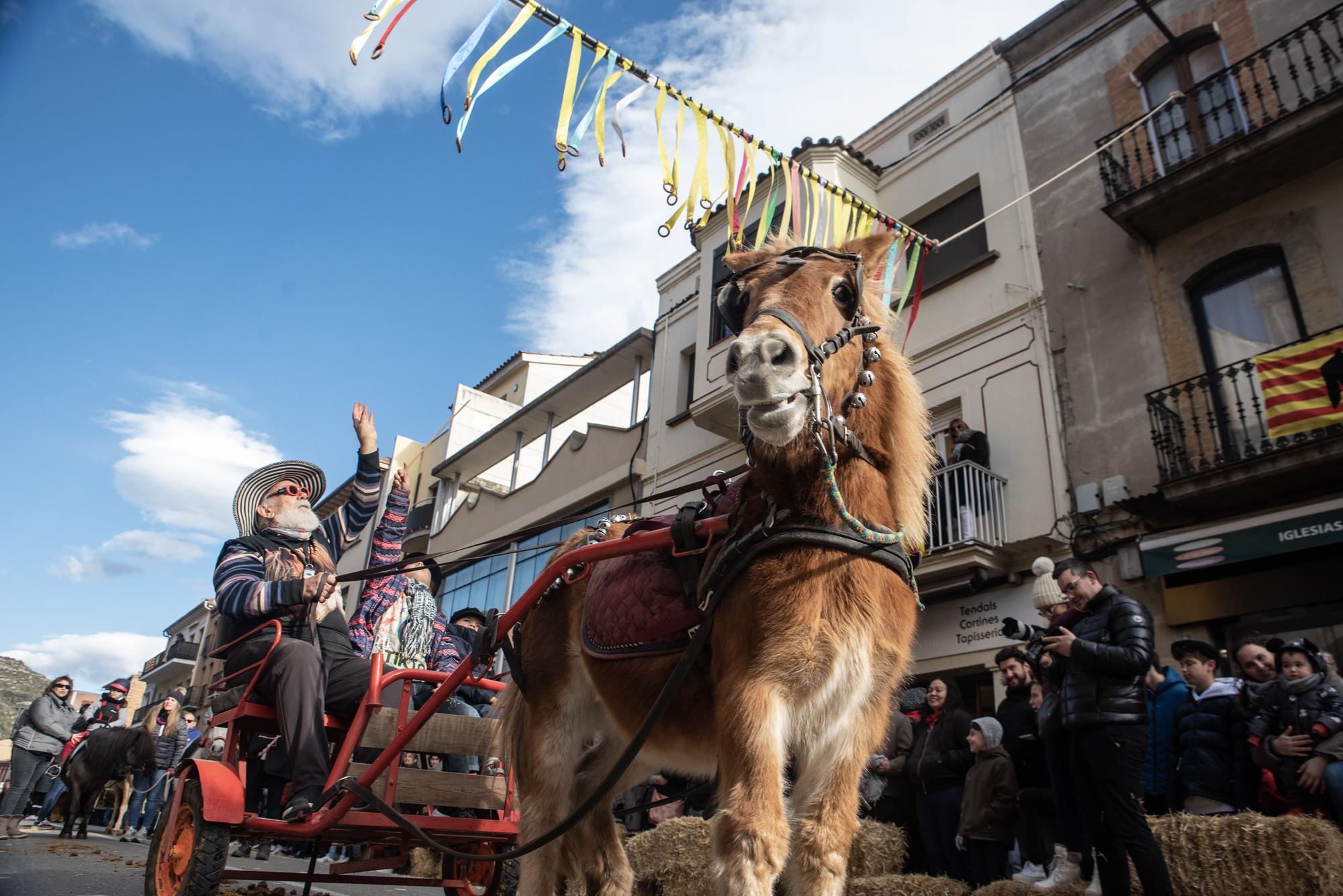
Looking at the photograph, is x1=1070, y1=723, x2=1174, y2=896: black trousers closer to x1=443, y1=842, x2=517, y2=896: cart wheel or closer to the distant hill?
x1=443, y1=842, x2=517, y2=896: cart wheel

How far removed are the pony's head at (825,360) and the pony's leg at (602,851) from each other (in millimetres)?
1835

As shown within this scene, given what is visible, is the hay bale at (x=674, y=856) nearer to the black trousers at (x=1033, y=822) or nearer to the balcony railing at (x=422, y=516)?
the black trousers at (x=1033, y=822)

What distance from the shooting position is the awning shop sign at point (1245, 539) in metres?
8.61

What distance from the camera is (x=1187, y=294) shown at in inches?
428

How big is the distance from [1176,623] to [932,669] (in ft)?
10.8

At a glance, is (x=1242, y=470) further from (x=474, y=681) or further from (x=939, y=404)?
(x=474, y=681)

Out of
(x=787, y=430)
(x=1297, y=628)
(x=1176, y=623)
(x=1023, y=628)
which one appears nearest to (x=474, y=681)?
(x=787, y=430)

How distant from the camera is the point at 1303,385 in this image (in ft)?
29.5

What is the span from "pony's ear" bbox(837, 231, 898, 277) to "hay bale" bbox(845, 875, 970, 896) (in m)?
4.27

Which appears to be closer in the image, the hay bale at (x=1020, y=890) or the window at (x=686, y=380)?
the hay bale at (x=1020, y=890)

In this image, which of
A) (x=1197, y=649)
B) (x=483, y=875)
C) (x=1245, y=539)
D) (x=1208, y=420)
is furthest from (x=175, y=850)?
(x=1208, y=420)

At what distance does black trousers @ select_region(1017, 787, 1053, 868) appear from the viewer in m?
6.52

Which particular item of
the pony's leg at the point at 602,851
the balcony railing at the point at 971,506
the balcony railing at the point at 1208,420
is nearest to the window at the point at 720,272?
the balcony railing at the point at 971,506

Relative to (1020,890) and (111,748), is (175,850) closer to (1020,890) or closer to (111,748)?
(1020,890)
